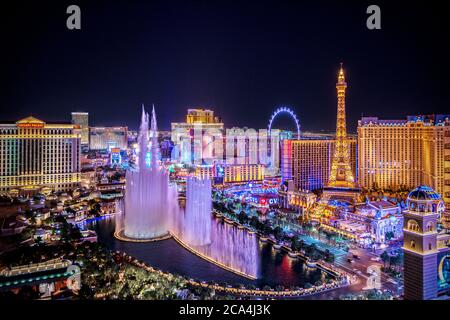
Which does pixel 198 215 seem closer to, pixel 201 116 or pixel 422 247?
pixel 422 247

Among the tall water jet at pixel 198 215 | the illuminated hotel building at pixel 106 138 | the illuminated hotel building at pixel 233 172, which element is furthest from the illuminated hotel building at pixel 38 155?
the illuminated hotel building at pixel 106 138

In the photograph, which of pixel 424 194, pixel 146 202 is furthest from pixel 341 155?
pixel 424 194

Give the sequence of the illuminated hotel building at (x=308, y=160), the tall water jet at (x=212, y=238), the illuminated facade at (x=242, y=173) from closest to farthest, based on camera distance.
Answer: the tall water jet at (x=212, y=238) < the illuminated hotel building at (x=308, y=160) < the illuminated facade at (x=242, y=173)

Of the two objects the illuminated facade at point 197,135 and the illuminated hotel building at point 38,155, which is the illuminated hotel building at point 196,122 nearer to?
the illuminated facade at point 197,135

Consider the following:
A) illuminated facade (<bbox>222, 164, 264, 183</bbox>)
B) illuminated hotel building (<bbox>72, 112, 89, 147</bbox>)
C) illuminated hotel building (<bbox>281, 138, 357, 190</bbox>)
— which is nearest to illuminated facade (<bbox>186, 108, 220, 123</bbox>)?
illuminated hotel building (<bbox>72, 112, 89, 147</bbox>)

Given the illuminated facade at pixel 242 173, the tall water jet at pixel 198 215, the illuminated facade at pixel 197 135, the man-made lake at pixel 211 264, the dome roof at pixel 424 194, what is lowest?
the man-made lake at pixel 211 264

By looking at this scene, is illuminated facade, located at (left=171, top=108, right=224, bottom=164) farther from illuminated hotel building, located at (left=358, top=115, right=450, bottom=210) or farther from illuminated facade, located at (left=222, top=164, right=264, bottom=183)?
illuminated hotel building, located at (left=358, top=115, right=450, bottom=210)
